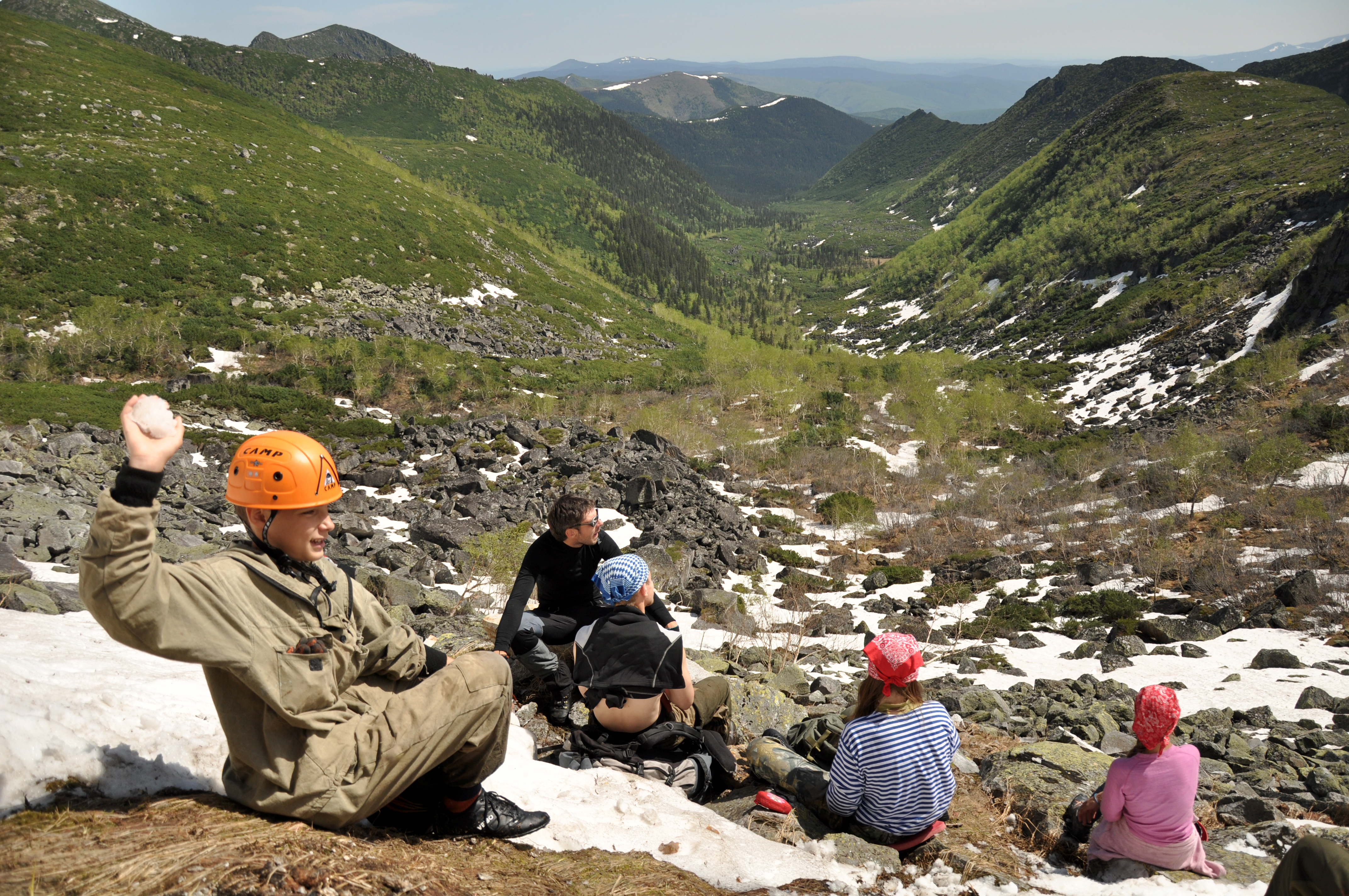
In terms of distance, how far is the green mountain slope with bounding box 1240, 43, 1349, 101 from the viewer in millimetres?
108250

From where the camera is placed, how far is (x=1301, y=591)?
38.9 feet

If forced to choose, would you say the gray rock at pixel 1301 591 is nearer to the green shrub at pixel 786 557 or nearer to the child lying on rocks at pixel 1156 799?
the green shrub at pixel 786 557

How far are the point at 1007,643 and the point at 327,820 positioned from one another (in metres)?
12.2

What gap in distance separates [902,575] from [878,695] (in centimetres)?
1357

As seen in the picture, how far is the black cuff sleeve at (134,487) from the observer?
1954mm

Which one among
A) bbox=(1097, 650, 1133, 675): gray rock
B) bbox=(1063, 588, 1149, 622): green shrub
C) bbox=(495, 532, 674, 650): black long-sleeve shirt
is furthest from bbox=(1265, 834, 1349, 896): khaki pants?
bbox=(1063, 588, 1149, 622): green shrub

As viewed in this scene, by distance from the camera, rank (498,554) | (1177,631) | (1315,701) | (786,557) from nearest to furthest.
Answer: (1315,701) < (1177,631) < (498,554) < (786,557)

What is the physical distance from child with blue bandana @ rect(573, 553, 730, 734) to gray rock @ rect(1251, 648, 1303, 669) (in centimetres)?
984

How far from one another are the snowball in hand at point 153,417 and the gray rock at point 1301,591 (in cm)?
1562

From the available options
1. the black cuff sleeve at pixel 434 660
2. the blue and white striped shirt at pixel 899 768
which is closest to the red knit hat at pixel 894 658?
the blue and white striped shirt at pixel 899 768

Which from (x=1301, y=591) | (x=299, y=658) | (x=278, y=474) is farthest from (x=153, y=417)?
(x=1301, y=591)

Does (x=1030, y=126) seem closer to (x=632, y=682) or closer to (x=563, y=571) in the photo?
(x=563, y=571)

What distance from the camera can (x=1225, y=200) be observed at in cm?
6216

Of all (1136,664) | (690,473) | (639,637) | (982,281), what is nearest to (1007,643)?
(1136,664)
